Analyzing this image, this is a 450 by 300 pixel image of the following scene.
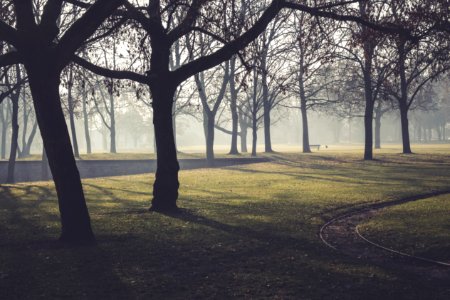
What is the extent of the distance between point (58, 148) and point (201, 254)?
3.29 meters

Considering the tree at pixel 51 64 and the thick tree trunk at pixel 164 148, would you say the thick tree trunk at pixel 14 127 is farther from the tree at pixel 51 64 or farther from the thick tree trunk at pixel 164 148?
the tree at pixel 51 64

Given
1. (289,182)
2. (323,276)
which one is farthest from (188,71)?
(289,182)

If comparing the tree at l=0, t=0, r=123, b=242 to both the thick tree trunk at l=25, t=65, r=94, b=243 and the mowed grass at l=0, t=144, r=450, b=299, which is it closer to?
the thick tree trunk at l=25, t=65, r=94, b=243

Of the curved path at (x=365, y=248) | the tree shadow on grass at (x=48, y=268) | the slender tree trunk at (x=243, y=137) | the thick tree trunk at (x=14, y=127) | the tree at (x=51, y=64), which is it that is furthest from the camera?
the slender tree trunk at (x=243, y=137)

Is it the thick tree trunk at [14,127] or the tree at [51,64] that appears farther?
the thick tree trunk at [14,127]

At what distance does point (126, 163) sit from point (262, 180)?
644 inches

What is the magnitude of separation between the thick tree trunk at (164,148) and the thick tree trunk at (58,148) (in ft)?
12.4

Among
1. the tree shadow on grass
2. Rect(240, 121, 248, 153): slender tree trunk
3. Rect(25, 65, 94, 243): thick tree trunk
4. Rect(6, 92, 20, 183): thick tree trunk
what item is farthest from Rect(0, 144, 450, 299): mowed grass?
Rect(240, 121, 248, 153): slender tree trunk

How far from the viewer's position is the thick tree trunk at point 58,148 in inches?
354

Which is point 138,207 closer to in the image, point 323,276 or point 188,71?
point 188,71

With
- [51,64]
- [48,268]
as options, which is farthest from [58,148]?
[48,268]

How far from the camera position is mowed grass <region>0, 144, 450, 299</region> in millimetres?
6855

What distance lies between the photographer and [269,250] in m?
9.08

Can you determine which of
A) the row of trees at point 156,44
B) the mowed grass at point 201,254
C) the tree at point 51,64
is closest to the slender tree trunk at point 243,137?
the mowed grass at point 201,254
